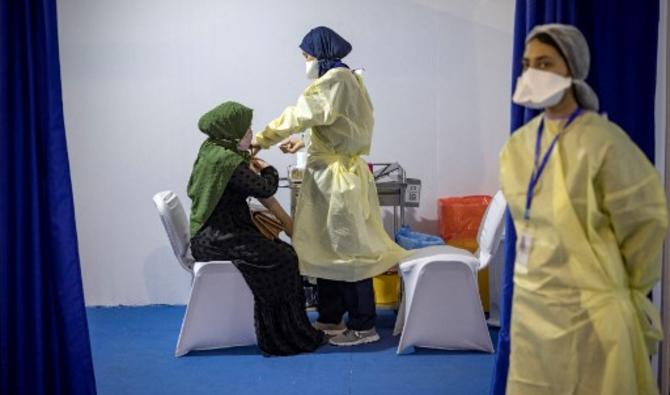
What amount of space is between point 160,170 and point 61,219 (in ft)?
7.40

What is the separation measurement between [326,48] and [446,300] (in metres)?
1.33

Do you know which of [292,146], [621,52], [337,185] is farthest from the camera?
[292,146]

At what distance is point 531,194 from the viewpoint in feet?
6.49

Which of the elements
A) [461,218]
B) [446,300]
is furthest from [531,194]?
[461,218]

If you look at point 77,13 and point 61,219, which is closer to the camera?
point 61,219

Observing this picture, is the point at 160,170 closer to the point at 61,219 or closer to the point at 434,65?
the point at 434,65

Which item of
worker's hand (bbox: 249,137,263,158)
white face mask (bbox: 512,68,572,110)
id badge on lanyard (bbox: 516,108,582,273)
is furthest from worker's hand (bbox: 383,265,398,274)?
white face mask (bbox: 512,68,572,110)

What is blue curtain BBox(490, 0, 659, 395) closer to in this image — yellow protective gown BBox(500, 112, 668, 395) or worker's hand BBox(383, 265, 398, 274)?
yellow protective gown BBox(500, 112, 668, 395)

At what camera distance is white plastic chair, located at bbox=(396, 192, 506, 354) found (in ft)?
12.2

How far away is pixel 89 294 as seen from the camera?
494 centimetres

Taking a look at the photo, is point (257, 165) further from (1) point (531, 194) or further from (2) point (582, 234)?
(2) point (582, 234)

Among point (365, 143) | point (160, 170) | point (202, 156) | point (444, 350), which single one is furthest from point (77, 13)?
point (444, 350)

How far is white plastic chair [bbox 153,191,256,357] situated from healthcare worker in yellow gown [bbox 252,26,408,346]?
34 cm

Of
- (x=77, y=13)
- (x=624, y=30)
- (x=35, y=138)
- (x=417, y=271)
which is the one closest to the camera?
(x=624, y=30)
